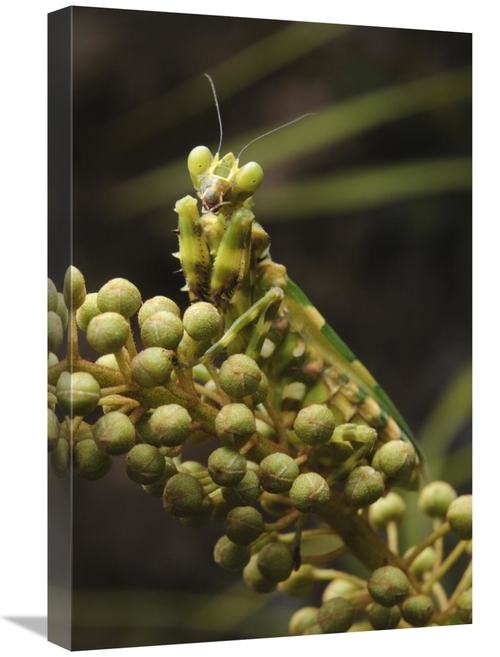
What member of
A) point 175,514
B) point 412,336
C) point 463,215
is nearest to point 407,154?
point 463,215

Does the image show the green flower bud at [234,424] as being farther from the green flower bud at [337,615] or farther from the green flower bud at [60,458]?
the green flower bud at [337,615]

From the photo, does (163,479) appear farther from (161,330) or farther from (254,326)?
(254,326)

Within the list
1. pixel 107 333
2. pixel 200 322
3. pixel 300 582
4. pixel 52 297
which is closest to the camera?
pixel 107 333

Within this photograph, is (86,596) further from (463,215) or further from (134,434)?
(463,215)

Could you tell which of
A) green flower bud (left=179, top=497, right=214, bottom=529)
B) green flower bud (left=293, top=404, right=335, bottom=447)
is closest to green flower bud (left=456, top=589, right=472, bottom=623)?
green flower bud (left=293, top=404, right=335, bottom=447)

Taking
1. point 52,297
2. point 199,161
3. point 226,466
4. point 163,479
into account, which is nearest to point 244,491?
point 226,466
